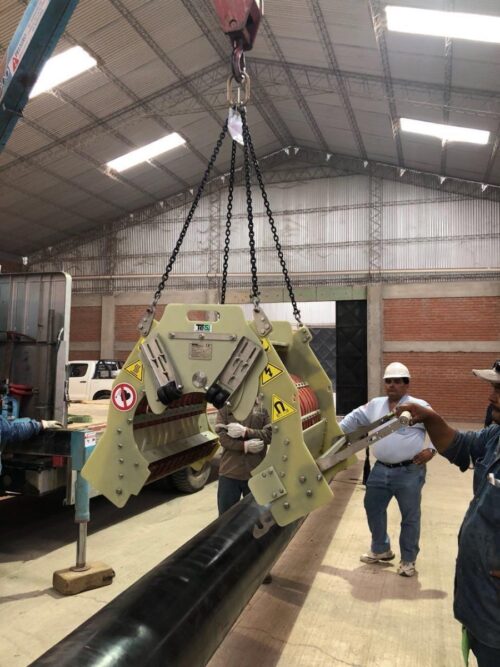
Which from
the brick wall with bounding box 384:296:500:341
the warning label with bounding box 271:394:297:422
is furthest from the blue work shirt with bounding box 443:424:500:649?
the brick wall with bounding box 384:296:500:341

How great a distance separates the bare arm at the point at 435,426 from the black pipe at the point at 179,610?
1.12m

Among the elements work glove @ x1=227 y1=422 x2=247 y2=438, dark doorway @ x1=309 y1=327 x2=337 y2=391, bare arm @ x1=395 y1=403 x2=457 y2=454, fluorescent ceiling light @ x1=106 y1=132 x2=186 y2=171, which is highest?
fluorescent ceiling light @ x1=106 y1=132 x2=186 y2=171

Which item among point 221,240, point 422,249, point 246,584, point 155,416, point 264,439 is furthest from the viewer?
point 221,240

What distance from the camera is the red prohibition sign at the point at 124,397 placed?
8.49 ft

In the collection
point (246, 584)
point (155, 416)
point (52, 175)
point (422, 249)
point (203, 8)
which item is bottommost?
point (246, 584)

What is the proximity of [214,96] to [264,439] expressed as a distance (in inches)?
424

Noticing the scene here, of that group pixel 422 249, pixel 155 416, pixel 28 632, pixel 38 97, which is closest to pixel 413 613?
pixel 155 416

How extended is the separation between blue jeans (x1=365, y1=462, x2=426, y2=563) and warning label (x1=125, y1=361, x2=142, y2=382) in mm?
2573

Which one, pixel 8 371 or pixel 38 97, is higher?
A: pixel 38 97

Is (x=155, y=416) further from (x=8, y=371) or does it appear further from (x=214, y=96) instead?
(x=214, y=96)

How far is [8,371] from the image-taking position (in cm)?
508

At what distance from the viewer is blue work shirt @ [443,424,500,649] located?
2.05m

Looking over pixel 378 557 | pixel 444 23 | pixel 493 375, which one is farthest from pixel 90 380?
pixel 493 375

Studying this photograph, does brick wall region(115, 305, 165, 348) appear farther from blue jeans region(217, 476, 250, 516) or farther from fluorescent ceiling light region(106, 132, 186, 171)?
blue jeans region(217, 476, 250, 516)
